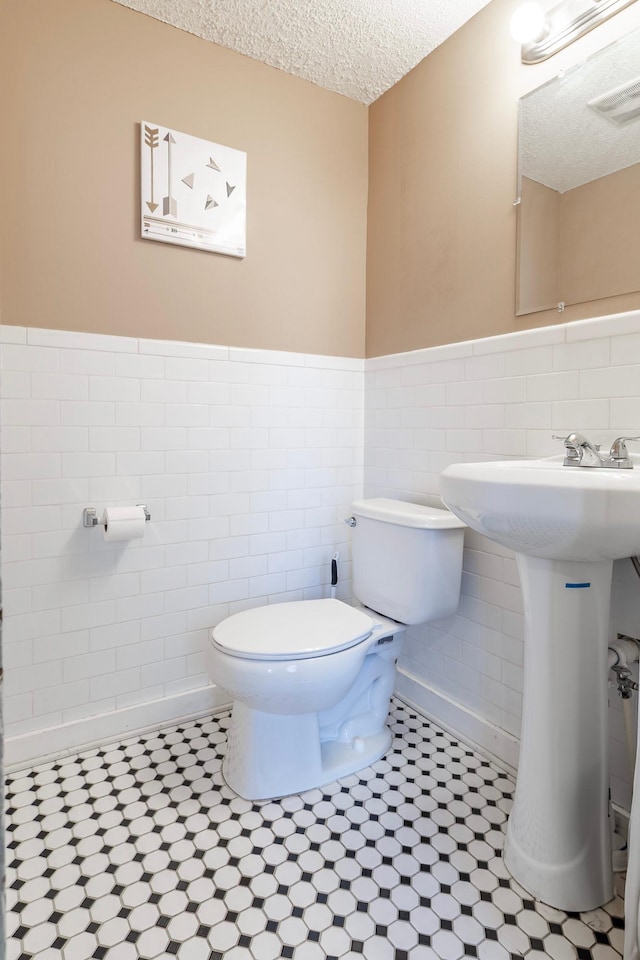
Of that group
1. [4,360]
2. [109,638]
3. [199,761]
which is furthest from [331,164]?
[199,761]

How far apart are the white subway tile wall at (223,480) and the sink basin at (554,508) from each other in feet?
1.49

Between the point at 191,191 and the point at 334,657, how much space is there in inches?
61.3

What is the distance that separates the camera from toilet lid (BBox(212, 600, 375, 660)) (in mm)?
1429

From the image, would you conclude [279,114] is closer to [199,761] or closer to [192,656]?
[192,656]

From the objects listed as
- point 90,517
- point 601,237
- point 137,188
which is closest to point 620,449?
point 601,237

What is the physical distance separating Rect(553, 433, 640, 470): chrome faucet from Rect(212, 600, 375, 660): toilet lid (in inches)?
28.6

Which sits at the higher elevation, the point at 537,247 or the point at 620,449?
the point at 537,247

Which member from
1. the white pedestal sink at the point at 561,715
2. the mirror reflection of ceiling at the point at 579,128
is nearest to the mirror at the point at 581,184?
the mirror reflection of ceiling at the point at 579,128

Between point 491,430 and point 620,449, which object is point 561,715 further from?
point 491,430

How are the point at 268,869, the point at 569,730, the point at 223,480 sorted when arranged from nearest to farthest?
the point at 569,730 < the point at 268,869 < the point at 223,480

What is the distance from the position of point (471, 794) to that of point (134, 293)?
1847 mm

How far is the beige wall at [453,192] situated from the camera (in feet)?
5.32

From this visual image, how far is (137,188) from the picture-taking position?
1.73 metres

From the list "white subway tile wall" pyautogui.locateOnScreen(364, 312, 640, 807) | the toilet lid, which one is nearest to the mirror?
"white subway tile wall" pyautogui.locateOnScreen(364, 312, 640, 807)
